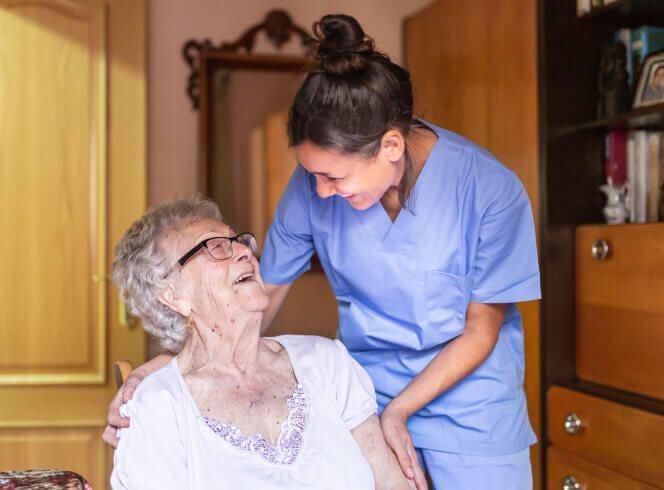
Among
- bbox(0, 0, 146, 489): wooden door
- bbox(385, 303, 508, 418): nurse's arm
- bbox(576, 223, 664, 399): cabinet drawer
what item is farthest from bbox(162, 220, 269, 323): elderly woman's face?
bbox(0, 0, 146, 489): wooden door

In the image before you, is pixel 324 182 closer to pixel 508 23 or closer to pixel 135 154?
pixel 508 23

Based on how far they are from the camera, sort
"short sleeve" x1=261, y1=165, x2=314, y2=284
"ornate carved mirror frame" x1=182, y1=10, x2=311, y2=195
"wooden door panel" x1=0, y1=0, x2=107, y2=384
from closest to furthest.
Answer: "short sleeve" x1=261, y1=165, x2=314, y2=284
"wooden door panel" x1=0, y1=0, x2=107, y2=384
"ornate carved mirror frame" x1=182, y1=10, x2=311, y2=195

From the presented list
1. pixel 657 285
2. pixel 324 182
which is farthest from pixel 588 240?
pixel 324 182

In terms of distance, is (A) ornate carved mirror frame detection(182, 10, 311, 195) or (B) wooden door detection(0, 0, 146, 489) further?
(A) ornate carved mirror frame detection(182, 10, 311, 195)

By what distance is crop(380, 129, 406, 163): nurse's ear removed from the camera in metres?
1.37

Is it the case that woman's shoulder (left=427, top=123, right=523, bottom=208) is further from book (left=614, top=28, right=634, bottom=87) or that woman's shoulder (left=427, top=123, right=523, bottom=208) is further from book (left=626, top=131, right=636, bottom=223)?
book (left=614, top=28, right=634, bottom=87)

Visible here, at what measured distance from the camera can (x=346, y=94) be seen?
1.31 m

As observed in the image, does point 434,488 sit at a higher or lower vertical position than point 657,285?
lower

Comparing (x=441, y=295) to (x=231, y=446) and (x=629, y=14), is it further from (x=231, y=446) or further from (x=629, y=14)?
(x=629, y=14)

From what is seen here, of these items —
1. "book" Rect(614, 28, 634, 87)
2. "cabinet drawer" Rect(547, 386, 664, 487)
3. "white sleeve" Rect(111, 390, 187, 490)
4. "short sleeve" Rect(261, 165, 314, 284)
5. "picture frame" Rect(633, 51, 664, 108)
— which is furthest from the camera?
"book" Rect(614, 28, 634, 87)

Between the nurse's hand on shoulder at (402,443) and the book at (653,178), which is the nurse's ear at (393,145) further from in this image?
the book at (653,178)

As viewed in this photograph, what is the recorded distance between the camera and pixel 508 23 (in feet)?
8.20

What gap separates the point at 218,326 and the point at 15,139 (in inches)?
74.9

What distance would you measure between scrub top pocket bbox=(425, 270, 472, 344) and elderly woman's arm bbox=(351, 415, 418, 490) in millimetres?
221
